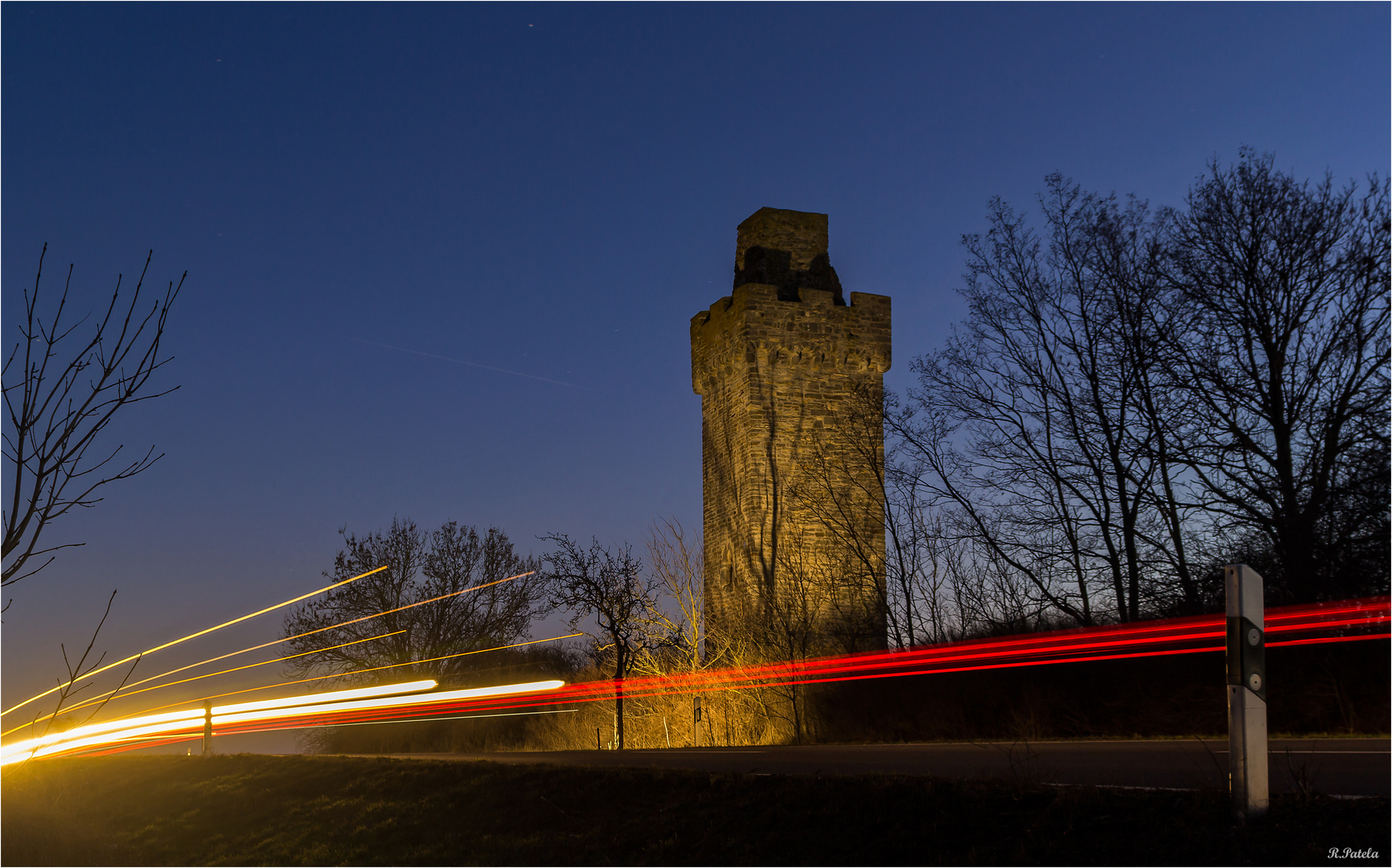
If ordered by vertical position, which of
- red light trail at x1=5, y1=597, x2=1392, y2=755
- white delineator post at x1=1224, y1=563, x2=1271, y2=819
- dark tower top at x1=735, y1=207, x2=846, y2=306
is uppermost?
dark tower top at x1=735, y1=207, x2=846, y2=306

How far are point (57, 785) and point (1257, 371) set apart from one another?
64.0 ft

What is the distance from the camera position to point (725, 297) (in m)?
34.2

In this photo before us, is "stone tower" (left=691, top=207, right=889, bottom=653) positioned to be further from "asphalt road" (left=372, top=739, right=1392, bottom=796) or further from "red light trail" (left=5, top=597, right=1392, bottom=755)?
"asphalt road" (left=372, top=739, right=1392, bottom=796)

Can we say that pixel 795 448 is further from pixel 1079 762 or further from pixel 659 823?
pixel 659 823

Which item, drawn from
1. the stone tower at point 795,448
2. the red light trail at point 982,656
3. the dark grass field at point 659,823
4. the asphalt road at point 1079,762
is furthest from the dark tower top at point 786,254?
the dark grass field at point 659,823

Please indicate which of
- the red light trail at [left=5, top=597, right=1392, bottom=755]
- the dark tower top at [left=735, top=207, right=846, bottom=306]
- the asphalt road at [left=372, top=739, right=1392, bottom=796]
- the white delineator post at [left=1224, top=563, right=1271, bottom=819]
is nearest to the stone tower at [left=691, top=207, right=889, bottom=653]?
the dark tower top at [left=735, top=207, right=846, bottom=306]

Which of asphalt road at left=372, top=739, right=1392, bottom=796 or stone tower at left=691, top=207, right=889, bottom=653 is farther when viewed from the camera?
stone tower at left=691, top=207, right=889, bottom=653

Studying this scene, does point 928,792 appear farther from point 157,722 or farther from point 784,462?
point 784,462

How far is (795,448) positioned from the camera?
32.0 metres

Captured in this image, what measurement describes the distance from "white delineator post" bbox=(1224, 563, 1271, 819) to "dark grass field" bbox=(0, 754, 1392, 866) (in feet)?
0.57

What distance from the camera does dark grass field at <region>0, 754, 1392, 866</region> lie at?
6340mm

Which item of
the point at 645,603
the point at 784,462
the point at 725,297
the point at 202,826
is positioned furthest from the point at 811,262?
the point at 202,826

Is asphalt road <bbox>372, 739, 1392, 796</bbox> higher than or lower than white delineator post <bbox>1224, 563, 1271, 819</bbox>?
lower

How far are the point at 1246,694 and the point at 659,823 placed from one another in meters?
5.42
